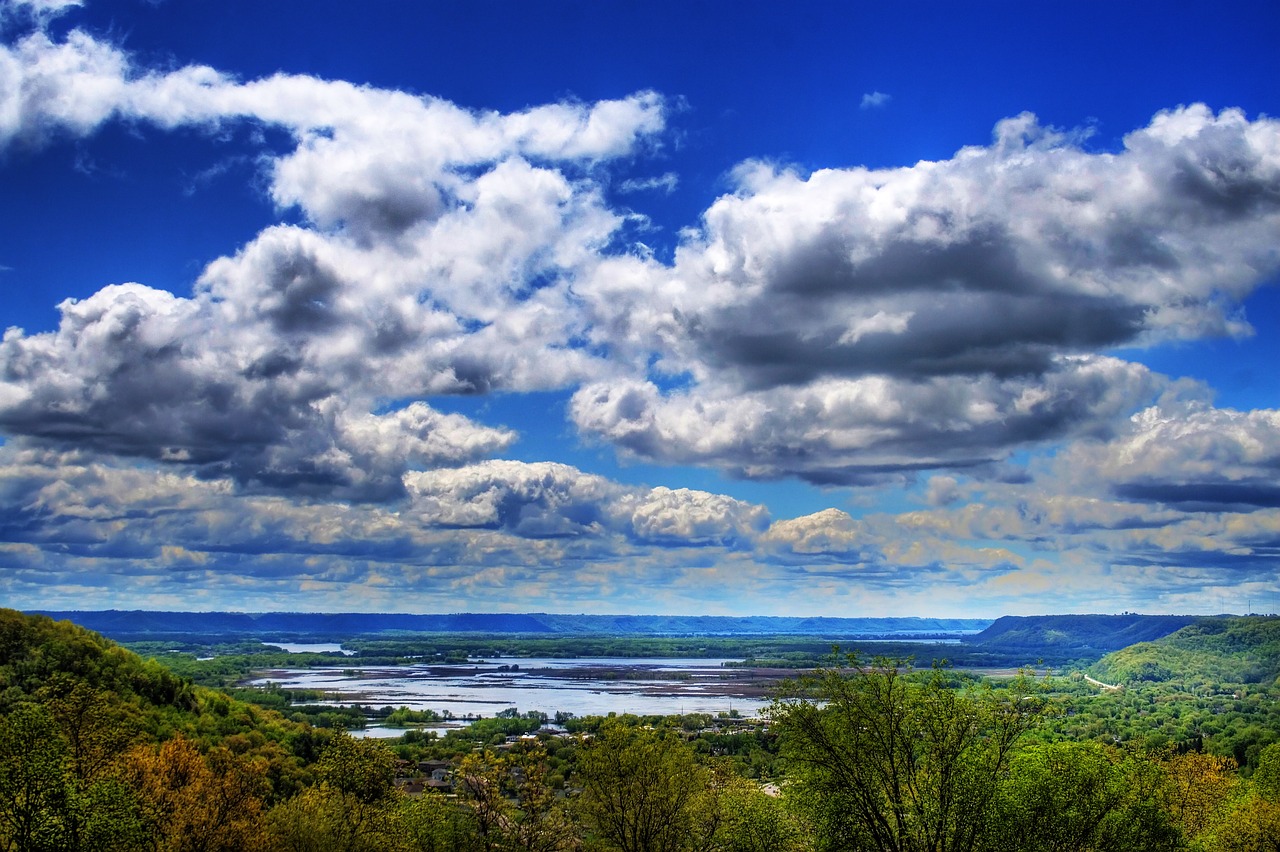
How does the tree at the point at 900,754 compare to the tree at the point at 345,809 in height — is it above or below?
above

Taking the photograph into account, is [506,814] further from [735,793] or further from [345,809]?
[735,793]

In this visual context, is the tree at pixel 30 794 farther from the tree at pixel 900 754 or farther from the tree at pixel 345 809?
the tree at pixel 900 754

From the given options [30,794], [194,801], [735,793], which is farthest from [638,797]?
[30,794]

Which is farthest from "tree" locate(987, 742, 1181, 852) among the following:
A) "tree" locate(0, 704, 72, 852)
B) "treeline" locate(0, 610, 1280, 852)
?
"tree" locate(0, 704, 72, 852)

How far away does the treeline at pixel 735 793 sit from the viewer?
39031 millimetres

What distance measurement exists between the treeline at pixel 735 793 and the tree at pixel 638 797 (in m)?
0.11

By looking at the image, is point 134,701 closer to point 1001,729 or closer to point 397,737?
point 397,737

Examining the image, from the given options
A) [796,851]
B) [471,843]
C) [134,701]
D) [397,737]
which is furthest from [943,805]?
[397,737]

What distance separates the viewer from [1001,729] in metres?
39.0

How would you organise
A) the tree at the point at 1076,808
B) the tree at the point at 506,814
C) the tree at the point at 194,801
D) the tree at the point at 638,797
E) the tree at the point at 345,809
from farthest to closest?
the tree at the point at 638,797 < the tree at the point at 506,814 < the tree at the point at 194,801 < the tree at the point at 345,809 < the tree at the point at 1076,808

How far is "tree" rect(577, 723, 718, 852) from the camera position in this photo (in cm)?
5197

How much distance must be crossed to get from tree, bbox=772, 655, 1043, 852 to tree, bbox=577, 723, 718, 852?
1401cm

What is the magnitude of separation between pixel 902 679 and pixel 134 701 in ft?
273

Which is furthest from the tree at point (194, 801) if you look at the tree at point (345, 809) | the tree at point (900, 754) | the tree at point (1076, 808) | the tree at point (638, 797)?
the tree at point (1076, 808)
